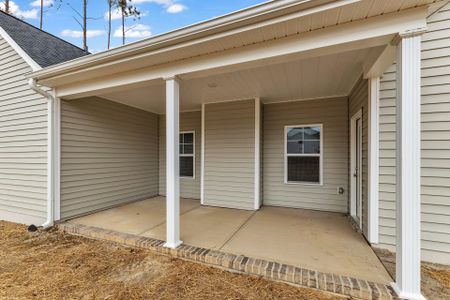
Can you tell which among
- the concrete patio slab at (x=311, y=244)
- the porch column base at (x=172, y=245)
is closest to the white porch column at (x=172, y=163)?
the porch column base at (x=172, y=245)

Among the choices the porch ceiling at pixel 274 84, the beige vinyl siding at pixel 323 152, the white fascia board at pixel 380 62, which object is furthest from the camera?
the beige vinyl siding at pixel 323 152

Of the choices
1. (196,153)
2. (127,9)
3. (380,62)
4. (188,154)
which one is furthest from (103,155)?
(127,9)

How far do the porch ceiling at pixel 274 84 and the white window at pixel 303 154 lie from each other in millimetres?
787

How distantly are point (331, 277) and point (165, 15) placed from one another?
31.0ft

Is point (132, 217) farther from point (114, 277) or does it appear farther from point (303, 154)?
point (303, 154)

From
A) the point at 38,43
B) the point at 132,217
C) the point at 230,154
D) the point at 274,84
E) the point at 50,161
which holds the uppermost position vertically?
the point at 38,43

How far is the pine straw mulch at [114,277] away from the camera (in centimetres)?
217

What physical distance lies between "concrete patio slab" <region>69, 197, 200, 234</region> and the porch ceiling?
8.01ft

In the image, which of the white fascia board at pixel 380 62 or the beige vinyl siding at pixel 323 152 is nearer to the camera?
the white fascia board at pixel 380 62

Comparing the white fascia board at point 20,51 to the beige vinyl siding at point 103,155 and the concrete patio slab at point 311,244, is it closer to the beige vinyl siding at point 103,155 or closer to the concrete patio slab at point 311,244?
the beige vinyl siding at point 103,155

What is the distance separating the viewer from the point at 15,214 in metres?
4.54

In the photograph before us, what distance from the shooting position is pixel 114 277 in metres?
2.48

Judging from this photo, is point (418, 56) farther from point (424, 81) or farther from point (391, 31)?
point (424, 81)

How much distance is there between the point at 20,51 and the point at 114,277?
4688mm
